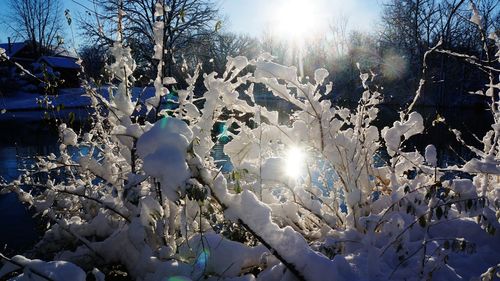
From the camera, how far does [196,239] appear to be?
7.95ft

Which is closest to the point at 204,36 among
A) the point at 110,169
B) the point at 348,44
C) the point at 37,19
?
the point at 348,44

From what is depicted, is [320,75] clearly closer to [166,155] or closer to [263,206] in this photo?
[263,206]

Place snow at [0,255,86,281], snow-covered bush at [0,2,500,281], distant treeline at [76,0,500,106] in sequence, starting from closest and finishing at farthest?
snow at [0,255,86,281] < snow-covered bush at [0,2,500,281] < distant treeline at [76,0,500,106]

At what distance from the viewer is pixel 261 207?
1.92 metres

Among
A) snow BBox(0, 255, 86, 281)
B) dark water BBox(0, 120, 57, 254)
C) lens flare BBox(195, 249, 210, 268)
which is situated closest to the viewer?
snow BBox(0, 255, 86, 281)

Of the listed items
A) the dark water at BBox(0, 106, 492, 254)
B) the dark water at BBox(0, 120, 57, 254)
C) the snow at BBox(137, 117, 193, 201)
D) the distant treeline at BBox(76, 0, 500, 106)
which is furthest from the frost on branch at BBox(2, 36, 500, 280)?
the distant treeline at BBox(76, 0, 500, 106)

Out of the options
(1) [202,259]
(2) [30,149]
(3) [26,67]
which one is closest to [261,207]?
(1) [202,259]

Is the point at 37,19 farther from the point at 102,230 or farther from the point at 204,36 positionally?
the point at 102,230

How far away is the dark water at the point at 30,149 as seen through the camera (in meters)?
5.51

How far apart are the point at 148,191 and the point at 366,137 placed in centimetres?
166

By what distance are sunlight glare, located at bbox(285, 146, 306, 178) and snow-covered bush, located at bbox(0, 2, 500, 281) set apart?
0.03 feet

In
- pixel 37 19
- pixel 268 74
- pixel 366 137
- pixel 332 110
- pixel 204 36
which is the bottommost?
pixel 366 137

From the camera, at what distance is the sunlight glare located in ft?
8.16

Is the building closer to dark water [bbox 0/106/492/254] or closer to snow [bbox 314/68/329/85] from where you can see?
dark water [bbox 0/106/492/254]
